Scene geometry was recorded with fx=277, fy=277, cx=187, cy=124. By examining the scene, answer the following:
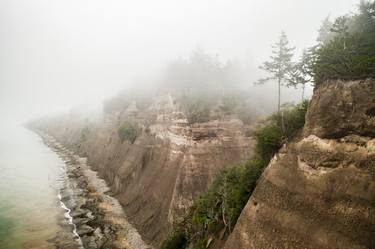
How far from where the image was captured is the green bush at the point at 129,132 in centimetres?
5888

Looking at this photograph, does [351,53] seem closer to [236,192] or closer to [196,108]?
[236,192]

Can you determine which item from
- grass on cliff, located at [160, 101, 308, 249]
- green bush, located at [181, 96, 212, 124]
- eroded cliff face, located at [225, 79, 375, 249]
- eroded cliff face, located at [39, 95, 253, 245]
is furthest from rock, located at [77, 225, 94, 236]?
eroded cliff face, located at [225, 79, 375, 249]

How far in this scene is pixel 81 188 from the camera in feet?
169

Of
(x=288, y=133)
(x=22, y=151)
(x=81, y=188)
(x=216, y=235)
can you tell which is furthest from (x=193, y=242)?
(x=22, y=151)

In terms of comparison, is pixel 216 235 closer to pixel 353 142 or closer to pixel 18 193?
pixel 353 142

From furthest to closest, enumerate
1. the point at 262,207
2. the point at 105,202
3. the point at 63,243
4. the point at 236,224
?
the point at 105,202, the point at 63,243, the point at 236,224, the point at 262,207

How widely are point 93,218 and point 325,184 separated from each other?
32681 millimetres

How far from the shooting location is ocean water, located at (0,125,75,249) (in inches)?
1339

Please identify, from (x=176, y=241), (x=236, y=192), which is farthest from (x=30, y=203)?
(x=236, y=192)

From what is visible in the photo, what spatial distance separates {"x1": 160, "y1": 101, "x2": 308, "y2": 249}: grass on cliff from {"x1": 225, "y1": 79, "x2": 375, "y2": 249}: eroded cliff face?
2.33 metres

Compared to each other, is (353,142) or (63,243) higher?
(353,142)

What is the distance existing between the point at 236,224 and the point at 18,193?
47.5m

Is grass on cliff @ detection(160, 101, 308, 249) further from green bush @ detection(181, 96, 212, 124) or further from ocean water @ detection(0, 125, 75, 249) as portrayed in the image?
ocean water @ detection(0, 125, 75, 249)

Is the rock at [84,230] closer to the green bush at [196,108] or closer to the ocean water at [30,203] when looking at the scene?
the ocean water at [30,203]
